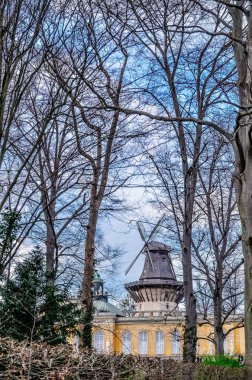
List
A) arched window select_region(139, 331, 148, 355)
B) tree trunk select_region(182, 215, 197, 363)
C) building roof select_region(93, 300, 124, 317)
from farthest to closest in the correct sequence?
building roof select_region(93, 300, 124, 317), arched window select_region(139, 331, 148, 355), tree trunk select_region(182, 215, 197, 363)

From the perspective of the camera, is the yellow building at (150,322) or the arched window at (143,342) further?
the arched window at (143,342)

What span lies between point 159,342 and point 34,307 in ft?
151

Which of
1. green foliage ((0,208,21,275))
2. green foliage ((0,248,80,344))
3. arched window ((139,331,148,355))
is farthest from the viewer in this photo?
arched window ((139,331,148,355))

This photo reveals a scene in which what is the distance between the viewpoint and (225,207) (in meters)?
17.2

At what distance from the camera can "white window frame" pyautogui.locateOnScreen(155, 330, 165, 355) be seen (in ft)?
171

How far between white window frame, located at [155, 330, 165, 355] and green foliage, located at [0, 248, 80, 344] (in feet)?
144

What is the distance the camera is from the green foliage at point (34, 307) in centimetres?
877

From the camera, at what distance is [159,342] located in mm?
52625

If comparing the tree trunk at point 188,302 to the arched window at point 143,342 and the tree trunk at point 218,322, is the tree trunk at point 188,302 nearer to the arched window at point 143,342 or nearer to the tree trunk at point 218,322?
the tree trunk at point 218,322

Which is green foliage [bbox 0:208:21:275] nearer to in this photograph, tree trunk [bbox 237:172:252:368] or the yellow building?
tree trunk [bbox 237:172:252:368]

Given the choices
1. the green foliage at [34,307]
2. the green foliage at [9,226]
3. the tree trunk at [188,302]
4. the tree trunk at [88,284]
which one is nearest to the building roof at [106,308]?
the tree trunk at [88,284]

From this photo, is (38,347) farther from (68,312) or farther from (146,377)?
(68,312)

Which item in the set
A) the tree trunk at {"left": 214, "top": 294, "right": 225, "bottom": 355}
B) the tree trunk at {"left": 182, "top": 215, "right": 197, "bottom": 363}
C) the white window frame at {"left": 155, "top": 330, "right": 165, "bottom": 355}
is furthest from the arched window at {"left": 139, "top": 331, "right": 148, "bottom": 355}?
the tree trunk at {"left": 182, "top": 215, "right": 197, "bottom": 363}

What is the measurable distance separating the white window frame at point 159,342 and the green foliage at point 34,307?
144ft
